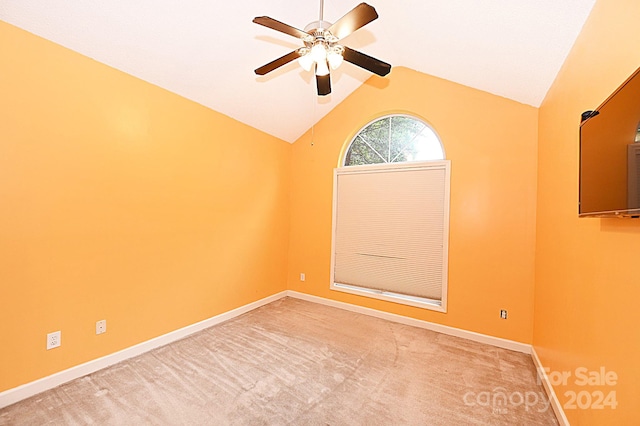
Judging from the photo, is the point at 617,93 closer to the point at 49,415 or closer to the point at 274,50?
the point at 274,50

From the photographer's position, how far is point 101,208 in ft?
7.45

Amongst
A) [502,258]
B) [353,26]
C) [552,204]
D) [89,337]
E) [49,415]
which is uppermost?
[353,26]

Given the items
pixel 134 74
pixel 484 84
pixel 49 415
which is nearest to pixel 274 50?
pixel 134 74

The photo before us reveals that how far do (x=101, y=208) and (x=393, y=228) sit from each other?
3.19 metres

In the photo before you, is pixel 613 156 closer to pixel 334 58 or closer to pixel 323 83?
pixel 334 58

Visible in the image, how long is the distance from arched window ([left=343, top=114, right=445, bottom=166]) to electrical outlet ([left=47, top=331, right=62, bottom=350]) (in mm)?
3602

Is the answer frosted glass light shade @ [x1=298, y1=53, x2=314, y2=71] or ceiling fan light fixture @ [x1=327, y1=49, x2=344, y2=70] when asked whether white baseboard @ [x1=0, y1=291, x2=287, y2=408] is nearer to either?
frosted glass light shade @ [x1=298, y1=53, x2=314, y2=71]

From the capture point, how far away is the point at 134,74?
244cm

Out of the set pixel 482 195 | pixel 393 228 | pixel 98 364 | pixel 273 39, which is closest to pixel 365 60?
pixel 273 39

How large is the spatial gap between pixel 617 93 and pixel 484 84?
2035 millimetres

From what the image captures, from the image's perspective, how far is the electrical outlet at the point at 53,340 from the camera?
2004mm

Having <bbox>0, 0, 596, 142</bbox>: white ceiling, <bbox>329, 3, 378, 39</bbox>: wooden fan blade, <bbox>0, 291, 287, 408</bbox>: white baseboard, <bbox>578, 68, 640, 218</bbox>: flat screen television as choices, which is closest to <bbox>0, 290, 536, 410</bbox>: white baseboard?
<bbox>0, 291, 287, 408</bbox>: white baseboard

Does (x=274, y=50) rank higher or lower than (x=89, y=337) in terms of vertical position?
higher

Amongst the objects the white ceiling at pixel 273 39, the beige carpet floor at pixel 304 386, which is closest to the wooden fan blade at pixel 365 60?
the white ceiling at pixel 273 39
